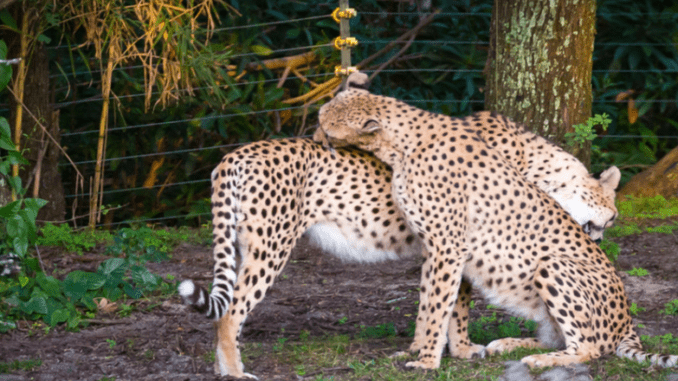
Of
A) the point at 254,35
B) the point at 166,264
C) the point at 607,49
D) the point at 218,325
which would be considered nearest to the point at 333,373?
the point at 218,325

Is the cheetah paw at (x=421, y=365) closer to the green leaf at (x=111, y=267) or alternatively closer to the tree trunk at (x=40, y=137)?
the green leaf at (x=111, y=267)

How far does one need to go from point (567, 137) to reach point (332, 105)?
151cm

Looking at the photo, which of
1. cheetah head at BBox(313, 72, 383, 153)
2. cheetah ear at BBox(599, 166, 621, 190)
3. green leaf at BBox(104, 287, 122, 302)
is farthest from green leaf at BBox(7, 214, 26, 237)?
cheetah ear at BBox(599, 166, 621, 190)

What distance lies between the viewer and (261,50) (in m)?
6.57

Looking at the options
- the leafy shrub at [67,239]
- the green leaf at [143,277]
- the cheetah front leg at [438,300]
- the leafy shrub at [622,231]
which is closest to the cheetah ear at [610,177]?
the cheetah front leg at [438,300]

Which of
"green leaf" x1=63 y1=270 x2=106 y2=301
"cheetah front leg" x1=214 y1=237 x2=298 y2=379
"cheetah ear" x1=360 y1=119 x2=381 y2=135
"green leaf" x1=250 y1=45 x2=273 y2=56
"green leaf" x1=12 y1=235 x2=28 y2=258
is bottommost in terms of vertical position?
"green leaf" x1=63 y1=270 x2=106 y2=301

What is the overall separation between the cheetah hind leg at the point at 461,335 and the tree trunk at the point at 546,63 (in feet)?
4.34

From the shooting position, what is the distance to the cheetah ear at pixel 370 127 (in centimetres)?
370

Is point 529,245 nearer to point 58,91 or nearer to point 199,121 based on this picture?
point 199,121

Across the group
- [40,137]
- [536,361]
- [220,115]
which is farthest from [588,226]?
[40,137]

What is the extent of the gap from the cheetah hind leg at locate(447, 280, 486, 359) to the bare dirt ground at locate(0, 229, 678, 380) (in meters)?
0.27

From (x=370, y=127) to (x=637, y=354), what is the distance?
60.7 inches

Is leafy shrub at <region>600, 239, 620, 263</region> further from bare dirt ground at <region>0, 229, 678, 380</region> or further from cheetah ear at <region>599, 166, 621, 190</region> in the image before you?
cheetah ear at <region>599, 166, 621, 190</region>

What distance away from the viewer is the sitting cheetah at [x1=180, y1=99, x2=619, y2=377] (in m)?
3.30
